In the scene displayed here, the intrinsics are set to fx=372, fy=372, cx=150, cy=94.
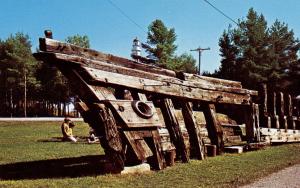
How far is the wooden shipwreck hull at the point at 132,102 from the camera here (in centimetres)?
804

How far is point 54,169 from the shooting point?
9.15m

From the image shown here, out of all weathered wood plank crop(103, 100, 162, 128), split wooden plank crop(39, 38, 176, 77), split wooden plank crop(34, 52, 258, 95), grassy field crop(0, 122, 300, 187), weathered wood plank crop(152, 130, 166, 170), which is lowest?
grassy field crop(0, 122, 300, 187)

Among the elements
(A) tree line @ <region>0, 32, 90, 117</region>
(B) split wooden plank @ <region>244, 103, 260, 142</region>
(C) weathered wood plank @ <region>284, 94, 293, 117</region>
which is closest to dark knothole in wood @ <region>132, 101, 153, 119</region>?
(B) split wooden plank @ <region>244, 103, 260, 142</region>

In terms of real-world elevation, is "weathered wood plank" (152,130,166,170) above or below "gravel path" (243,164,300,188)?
above

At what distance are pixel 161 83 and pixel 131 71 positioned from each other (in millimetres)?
1072

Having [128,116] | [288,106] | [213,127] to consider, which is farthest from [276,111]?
[128,116]

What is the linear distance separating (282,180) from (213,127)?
4265 millimetres

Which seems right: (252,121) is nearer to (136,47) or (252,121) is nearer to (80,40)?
(136,47)

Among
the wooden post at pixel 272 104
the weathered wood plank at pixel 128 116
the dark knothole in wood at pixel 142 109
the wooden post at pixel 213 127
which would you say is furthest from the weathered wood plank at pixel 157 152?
the wooden post at pixel 272 104

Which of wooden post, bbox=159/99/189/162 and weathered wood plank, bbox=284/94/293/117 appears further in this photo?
weathered wood plank, bbox=284/94/293/117

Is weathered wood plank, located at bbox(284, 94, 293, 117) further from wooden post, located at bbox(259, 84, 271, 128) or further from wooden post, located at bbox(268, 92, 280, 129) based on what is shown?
wooden post, located at bbox(259, 84, 271, 128)

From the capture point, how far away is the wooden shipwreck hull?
8.04 m

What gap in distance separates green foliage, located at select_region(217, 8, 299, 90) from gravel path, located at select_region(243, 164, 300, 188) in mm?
44391

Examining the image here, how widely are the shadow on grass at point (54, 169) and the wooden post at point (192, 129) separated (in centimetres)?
274
